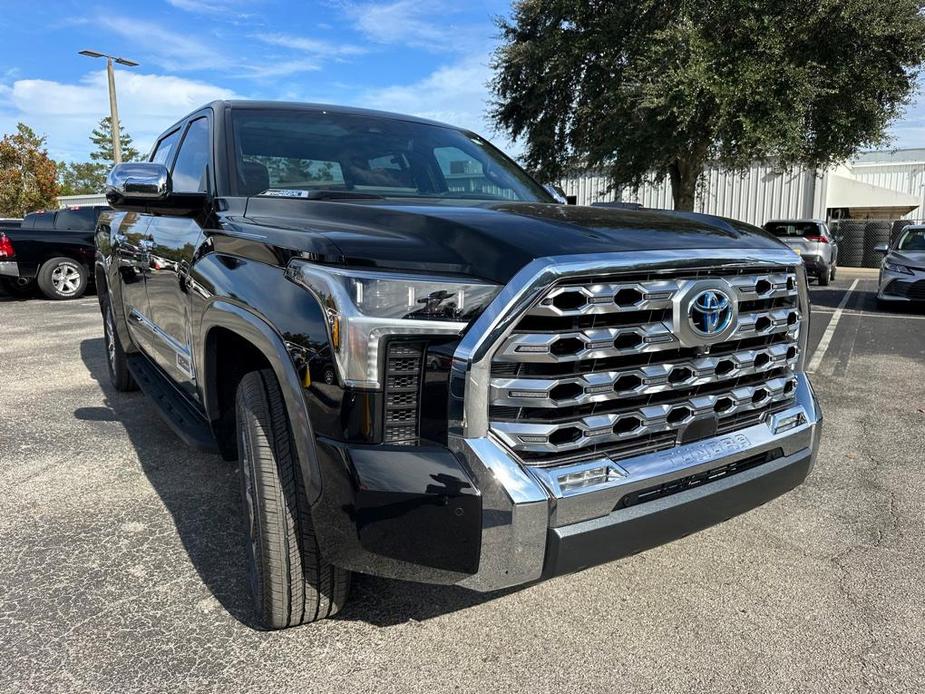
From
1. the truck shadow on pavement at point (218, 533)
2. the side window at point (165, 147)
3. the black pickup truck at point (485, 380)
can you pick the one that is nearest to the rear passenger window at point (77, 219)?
the side window at point (165, 147)

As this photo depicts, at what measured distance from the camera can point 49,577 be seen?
261 cm

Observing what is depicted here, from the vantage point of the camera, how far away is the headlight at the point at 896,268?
1058 centimetres

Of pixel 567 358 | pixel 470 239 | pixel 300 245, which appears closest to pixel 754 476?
pixel 567 358

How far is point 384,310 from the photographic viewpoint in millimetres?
1771

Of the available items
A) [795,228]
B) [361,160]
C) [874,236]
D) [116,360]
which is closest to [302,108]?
[361,160]

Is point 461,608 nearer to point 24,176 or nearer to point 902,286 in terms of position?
point 902,286

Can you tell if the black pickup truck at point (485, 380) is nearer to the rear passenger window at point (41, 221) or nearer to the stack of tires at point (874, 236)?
the rear passenger window at point (41, 221)

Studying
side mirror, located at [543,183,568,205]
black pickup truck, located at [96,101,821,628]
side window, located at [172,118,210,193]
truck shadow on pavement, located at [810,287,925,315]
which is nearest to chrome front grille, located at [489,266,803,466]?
black pickup truck, located at [96,101,821,628]

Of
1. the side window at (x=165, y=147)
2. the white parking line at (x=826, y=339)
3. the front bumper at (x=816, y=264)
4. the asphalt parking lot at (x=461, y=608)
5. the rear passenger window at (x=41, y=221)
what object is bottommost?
the asphalt parking lot at (x=461, y=608)

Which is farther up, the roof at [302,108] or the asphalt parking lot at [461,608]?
the roof at [302,108]

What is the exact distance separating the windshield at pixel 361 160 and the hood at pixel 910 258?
31.0 feet

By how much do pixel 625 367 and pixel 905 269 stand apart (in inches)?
426

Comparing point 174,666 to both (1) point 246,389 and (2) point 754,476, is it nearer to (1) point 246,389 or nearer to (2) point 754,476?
(1) point 246,389

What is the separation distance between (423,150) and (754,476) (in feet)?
7.06
